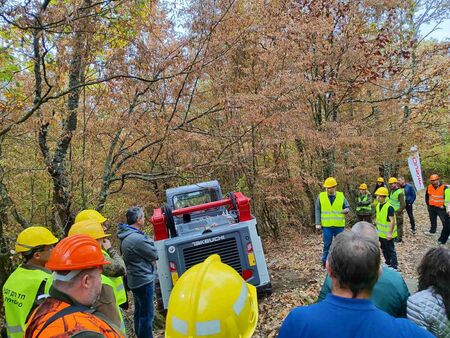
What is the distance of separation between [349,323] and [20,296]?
2.54 meters

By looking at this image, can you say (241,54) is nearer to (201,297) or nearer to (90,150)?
(90,150)

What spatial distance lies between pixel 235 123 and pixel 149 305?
5774 millimetres

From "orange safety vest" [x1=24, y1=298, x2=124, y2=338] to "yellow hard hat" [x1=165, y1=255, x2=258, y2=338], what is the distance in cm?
36

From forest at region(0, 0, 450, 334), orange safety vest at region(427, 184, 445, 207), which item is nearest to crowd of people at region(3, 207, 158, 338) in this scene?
forest at region(0, 0, 450, 334)

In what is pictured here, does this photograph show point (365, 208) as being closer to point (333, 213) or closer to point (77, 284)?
point (333, 213)

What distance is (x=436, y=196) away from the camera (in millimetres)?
10016

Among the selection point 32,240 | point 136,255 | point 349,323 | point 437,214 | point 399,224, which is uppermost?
point 32,240

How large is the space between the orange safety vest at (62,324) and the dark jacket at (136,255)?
9.33 ft

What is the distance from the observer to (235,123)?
952cm

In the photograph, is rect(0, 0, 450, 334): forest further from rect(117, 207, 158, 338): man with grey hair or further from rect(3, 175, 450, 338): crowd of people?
rect(3, 175, 450, 338): crowd of people

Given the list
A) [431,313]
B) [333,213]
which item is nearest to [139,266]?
[431,313]

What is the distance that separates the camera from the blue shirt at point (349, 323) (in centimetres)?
160

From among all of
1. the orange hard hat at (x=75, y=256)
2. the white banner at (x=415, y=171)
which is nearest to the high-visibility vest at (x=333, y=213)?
the orange hard hat at (x=75, y=256)

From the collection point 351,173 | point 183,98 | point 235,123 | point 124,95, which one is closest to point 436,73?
point 351,173
